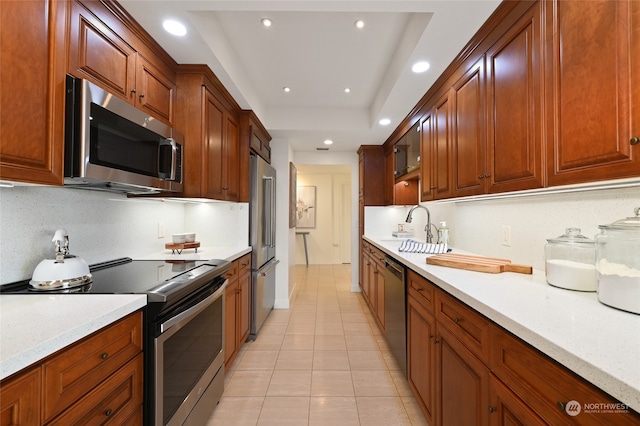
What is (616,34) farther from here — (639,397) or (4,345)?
(4,345)

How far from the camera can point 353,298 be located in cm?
424

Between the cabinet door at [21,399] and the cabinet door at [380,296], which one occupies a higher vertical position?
the cabinet door at [21,399]

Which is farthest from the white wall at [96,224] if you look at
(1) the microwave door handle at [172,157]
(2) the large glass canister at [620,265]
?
(2) the large glass canister at [620,265]

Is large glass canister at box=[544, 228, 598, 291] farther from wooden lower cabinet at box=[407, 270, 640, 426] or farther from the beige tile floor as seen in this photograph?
the beige tile floor

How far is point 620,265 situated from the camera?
2.89 ft

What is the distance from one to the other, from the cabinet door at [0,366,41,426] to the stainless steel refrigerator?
2.12 meters

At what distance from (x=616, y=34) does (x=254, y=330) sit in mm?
3115

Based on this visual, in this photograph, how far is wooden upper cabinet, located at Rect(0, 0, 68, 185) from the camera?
95 centimetres

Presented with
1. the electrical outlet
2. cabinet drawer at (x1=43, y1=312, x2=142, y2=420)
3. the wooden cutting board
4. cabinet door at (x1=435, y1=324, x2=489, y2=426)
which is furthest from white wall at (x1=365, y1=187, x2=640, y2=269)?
cabinet drawer at (x1=43, y1=312, x2=142, y2=420)

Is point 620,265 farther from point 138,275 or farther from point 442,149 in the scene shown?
point 138,275

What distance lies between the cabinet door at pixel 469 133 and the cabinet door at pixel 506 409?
108 cm

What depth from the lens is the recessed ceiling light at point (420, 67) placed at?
1948 millimetres

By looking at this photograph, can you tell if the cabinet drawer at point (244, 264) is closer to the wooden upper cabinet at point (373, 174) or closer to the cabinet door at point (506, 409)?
the cabinet door at point (506, 409)

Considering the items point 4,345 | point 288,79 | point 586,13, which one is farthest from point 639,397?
point 288,79
